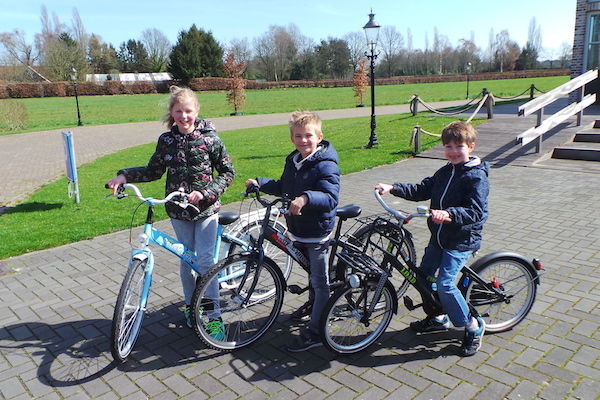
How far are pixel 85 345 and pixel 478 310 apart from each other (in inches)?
124

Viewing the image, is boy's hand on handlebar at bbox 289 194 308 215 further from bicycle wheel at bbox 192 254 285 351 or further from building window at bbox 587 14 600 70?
building window at bbox 587 14 600 70

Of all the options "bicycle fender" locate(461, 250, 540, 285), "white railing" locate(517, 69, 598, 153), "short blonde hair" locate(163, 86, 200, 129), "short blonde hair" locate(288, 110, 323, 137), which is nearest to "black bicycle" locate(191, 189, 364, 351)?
"short blonde hair" locate(288, 110, 323, 137)

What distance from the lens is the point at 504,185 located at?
8859 mm

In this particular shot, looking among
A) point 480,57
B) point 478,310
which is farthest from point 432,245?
point 480,57

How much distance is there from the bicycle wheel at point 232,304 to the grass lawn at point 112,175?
148 inches

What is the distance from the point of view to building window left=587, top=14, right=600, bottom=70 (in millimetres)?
15906

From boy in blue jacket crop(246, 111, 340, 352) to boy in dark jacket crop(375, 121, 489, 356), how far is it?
42 cm

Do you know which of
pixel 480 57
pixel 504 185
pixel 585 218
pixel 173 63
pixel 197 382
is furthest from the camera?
A: pixel 480 57

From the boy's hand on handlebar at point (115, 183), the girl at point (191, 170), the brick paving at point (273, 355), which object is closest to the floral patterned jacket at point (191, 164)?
the girl at point (191, 170)

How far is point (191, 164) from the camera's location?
Answer: 369cm

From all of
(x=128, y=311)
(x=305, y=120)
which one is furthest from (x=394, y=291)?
(x=128, y=311)

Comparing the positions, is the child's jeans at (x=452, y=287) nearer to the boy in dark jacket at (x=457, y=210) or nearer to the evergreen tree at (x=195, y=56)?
the boy in dark jacket at (x=457, y=210)

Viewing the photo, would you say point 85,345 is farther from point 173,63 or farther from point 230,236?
point 173,63

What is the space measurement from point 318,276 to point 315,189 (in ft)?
2.23
